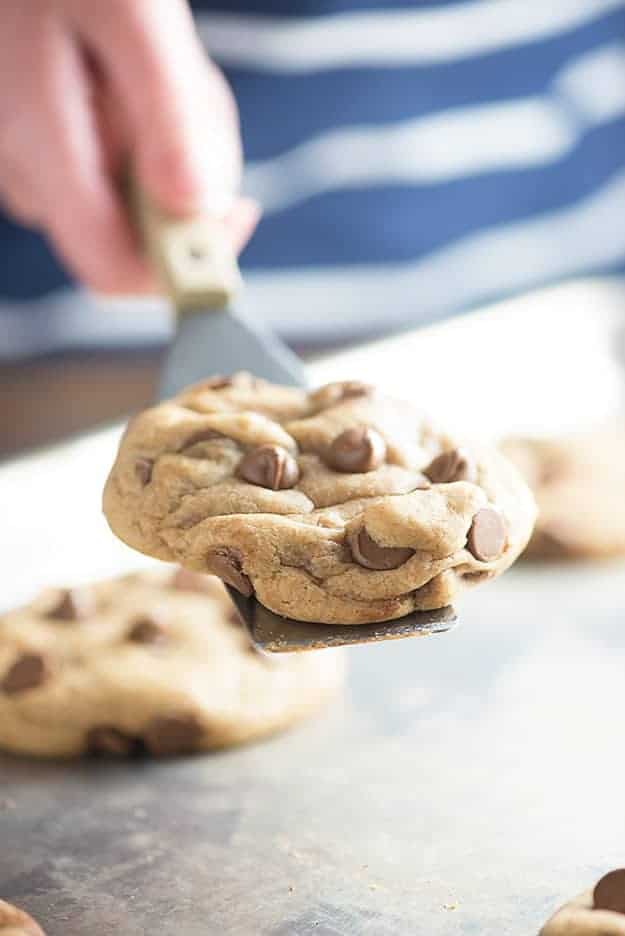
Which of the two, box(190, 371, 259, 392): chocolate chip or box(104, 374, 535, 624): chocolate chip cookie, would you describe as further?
box(190, 371, 259, 392): chocolate chip

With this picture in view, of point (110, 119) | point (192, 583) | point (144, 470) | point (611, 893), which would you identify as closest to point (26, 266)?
point (110, 119)

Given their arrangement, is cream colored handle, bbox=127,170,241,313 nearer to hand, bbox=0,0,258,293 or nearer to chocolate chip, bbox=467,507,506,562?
hand, bbox=0,0,258,293

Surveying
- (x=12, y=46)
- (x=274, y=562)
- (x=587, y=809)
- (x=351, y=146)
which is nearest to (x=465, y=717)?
(x=587, y=809)

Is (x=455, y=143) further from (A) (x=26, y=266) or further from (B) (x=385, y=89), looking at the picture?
(A) (x=26, y=266)

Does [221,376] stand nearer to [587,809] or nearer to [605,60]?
[587,809]

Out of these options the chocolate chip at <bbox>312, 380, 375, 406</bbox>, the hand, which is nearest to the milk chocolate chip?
the chocolate chip at <bbox>312, 380, 375, 406</bbox>

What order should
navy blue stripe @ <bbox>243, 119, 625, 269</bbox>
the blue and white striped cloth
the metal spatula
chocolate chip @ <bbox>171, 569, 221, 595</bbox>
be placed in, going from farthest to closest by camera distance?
navy blue stripe @ <bbox>243, 119, 625, 269</bbox>, the blue and white striped cloth, chocolate chip @ <bbox>171, 569, 221, 595</bbox>, the metal spatula
